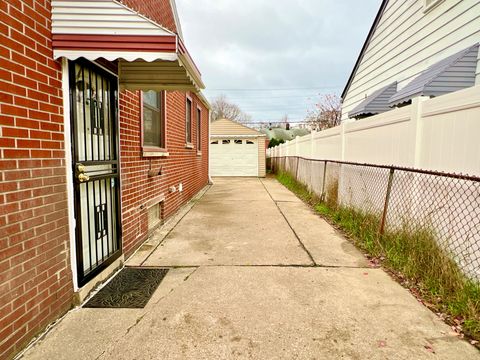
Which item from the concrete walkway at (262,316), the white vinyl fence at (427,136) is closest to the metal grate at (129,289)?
the concrete walkway at (262,316)

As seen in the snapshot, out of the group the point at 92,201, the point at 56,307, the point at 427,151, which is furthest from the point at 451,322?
the point at 92,201

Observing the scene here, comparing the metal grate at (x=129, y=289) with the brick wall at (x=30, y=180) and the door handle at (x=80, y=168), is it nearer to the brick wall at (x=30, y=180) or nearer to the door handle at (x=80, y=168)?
the brick wall at (x=30, y=180)

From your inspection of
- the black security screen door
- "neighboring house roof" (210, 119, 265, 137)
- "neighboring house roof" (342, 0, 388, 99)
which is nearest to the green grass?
the black security screen door

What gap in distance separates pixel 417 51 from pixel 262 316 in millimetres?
7150

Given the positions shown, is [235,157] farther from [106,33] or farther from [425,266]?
[106,33]

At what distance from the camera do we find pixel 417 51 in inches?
Result: 271

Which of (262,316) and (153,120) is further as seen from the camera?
(153,120)

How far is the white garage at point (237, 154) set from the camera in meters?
18.2

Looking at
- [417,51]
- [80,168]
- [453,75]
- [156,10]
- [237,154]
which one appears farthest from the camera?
[237,154]

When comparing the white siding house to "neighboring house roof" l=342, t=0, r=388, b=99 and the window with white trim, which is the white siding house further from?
the window with white trim

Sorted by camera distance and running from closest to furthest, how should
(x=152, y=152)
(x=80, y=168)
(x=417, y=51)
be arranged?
(x=80, y=168) → (x=152, y=152) → (x=417, y=51)

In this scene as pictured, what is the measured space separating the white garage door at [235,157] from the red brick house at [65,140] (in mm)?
14285

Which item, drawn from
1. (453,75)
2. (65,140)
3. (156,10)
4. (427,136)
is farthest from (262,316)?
(156,10)

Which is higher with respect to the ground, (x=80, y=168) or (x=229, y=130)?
(x=229, y=130)
